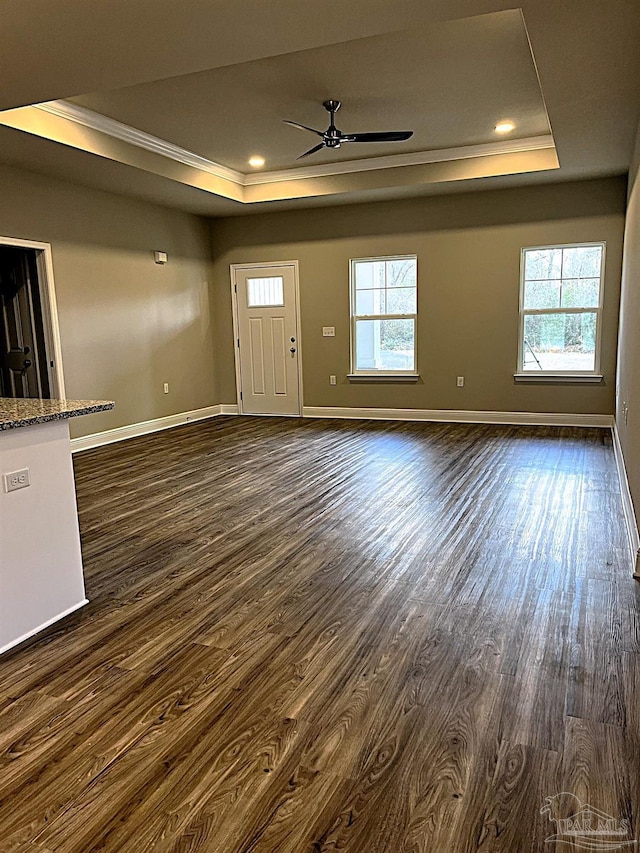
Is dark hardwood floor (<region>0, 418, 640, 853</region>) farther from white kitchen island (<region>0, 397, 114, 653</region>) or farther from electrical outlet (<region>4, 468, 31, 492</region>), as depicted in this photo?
electrical outlet (<region>4, 468, 31, 492</region>)

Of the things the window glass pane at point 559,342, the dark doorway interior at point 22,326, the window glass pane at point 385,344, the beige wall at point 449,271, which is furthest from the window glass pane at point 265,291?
the window glass pane at point 559,342

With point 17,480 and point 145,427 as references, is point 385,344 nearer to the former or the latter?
point 145,427

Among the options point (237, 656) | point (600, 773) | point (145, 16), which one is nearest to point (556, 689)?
point (600, 773)

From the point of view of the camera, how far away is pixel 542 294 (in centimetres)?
687

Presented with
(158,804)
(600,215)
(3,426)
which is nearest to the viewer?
(158,804)

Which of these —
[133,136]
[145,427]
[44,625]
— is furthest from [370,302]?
[44,625]

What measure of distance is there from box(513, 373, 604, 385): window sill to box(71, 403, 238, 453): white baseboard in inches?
154

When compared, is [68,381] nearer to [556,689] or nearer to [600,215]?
[556,689]

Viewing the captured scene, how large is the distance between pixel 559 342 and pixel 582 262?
2.98ft

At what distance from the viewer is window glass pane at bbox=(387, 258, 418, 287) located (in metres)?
7.41

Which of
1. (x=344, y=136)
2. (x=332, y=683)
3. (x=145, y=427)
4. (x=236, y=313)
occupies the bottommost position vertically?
(x=332, y=683)

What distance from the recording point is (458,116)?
520 cm

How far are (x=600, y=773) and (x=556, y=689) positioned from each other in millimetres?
381

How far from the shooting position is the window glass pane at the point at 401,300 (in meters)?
7.45
